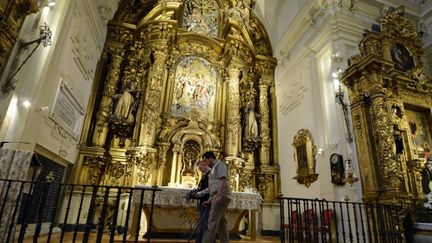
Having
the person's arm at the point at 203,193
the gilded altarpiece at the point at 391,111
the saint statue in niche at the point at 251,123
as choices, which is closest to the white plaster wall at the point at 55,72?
the person's arm at the point at 203,193

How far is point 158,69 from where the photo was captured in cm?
866

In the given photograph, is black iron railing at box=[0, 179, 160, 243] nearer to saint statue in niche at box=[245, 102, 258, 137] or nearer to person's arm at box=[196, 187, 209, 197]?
person's arm at box=[196, 187, 209, 197]

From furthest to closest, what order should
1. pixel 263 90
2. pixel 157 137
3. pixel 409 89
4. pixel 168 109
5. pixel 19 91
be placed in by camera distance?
pixel 263 90 < pixel 168 109 < pixel 157 137 < pixel 409 89 < pixel 19 91

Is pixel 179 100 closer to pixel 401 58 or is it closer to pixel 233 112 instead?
pixel 233 112

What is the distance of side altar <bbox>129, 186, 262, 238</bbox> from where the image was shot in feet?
16.4

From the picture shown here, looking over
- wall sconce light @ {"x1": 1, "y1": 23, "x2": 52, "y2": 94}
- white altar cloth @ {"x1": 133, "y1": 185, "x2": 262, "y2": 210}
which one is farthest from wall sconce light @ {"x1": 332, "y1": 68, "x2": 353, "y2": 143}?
wall sconce light @ {"x1": 1, "y1": 23, "x2": 52, "y2": 94}

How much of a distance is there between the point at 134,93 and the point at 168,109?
1219 mm

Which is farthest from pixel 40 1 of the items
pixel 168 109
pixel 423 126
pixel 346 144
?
pixel 423 126

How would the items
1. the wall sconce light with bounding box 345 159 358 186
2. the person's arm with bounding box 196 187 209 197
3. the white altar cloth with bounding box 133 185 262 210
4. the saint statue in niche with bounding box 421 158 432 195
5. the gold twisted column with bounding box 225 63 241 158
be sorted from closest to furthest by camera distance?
the person's arm with bounding box 196 187 209 197, the white altar cloth with bounding box 133 185 262 210, the wall sconce light with bounding box 345 159 358 186, the saint statue in niche with bounding box 421 158 432 195, the gold twisted column with bounding box 225 63 241 158

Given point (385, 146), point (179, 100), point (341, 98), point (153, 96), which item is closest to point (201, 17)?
point (179, 100)

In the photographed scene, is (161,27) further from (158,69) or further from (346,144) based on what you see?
(346,144)

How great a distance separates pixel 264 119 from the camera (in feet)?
31.6

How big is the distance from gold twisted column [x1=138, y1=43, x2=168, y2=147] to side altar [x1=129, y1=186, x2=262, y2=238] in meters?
2.84

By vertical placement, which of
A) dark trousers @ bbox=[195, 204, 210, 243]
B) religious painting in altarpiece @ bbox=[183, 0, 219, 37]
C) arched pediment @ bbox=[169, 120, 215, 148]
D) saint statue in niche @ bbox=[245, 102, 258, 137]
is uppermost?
religious painting in altarpiece @ bbox=[183, 0, 219, 37]
